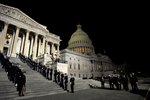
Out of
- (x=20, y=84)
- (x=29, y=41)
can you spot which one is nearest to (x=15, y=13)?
(x=29, y=41)

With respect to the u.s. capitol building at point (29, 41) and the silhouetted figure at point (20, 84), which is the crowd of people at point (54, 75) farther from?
the silhouetted figure at point (20, 84)

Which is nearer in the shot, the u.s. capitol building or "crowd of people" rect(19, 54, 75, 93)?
"crowd of people" rect(19, 54, 75, 93)

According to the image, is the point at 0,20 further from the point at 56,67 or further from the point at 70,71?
the point at 70,71

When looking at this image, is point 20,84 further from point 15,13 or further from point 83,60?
point 83,60

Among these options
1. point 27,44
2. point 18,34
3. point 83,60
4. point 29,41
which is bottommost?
point 83,60

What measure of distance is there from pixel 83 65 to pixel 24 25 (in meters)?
38.6

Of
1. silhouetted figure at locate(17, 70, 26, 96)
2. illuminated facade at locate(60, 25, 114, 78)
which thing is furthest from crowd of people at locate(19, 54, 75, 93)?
illuminated facade at locate(60, 25, 114, 78)

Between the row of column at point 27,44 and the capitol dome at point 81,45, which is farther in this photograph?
the capitol dome at point 81,45

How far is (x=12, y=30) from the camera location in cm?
3334

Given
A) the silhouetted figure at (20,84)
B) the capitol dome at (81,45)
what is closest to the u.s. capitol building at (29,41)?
the silhouetted figure at (20,84)

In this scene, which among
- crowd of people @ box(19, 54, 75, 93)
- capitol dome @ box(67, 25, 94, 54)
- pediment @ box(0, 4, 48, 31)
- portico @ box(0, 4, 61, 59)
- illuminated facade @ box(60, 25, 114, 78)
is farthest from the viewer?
capitol dome @ box(67, 25, 94, 54)

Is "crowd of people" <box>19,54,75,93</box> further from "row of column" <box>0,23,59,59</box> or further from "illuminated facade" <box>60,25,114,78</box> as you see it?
"illuminated facade" <box>60,25,114,78</box>

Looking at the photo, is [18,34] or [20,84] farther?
[18,34]

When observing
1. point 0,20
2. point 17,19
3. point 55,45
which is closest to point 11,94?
point 0,20
